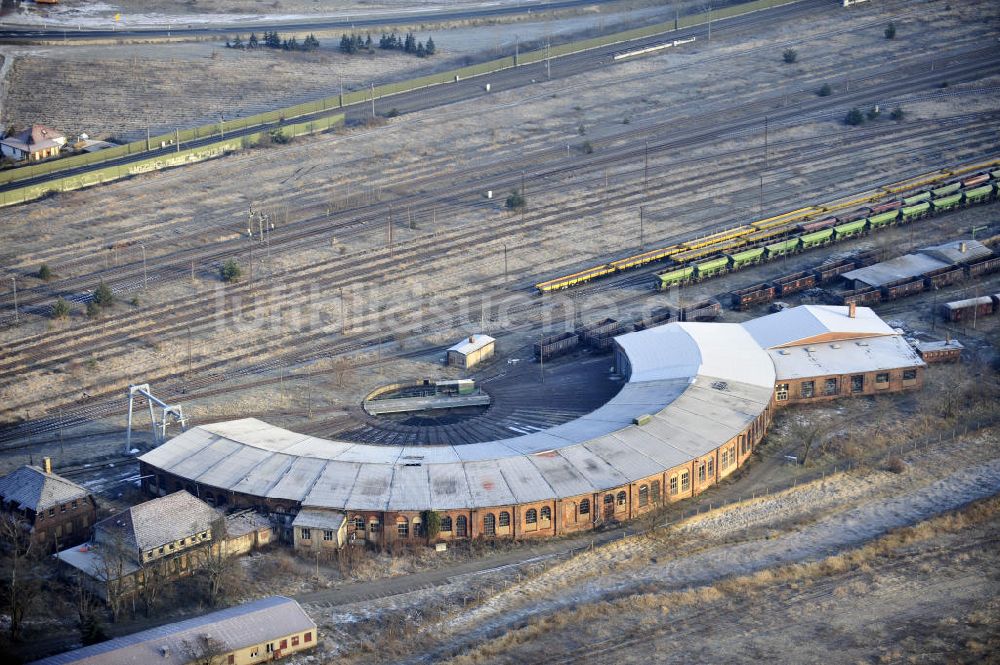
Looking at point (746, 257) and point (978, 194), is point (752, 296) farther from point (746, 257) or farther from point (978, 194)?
point (978, 194)

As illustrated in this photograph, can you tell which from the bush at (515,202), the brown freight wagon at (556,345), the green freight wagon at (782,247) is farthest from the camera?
the bush at (515,202)

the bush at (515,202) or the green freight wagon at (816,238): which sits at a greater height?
the bush at (515,202)

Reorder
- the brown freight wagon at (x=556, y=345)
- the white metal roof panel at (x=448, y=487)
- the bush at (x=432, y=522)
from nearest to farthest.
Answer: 1. the bush at (x=432, y=522)
2. the white metal roof panel at (x=448, y=487)
3. the brown freight wagon at (x=556, y=345)

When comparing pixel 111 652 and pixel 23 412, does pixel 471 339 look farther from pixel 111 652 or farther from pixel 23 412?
pixel 111 652

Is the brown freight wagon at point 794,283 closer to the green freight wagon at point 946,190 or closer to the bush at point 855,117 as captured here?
the green freight wagon at point 946,190

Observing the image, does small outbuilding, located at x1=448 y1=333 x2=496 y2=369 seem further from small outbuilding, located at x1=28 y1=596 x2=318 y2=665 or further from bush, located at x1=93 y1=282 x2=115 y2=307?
small outbuilding, located at x1=28 y1=596 x2=318 y2=665

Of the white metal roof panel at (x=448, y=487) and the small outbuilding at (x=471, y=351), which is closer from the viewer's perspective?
the white metal roof panel at (x=448, y=487)

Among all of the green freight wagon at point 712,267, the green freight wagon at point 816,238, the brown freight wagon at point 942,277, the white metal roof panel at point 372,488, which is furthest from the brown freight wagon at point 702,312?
the white metal roof panel at point 372,488
